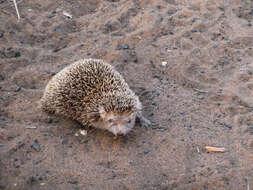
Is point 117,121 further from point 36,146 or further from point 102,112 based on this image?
point 36,146

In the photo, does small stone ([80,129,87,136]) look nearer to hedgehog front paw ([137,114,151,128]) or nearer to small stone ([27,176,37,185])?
hedgehog front paw ([137,114,151,128])

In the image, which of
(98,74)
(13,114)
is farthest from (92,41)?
(13,114)

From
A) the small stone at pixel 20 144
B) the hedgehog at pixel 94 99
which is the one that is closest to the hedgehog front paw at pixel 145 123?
the hedgehog at pixel 94 99

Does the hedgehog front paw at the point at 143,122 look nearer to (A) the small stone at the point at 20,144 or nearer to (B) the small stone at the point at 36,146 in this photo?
(B) the small stone at the point at 36,146

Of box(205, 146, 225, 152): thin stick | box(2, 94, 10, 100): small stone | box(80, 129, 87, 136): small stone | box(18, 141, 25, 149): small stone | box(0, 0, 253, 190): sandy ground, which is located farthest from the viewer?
box(2, 94, 10, 100): small stone

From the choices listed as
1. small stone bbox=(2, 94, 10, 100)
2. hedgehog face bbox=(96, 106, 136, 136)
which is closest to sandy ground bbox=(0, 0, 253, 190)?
small stone bbox=(2, 94, 10, 100)

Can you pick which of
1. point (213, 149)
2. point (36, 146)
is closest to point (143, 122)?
point (213, 149)

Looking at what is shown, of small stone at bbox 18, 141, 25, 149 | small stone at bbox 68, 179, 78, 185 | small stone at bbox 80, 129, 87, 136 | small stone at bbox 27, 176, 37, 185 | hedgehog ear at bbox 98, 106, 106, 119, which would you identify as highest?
hedgehog ear at bbox 98, 106, 106, 119

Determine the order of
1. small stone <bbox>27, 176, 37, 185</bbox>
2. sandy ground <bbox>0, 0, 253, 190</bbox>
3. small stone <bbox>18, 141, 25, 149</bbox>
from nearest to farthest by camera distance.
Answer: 1. small stone <bbox>27, 176, 37, 185</bbox>
2. sandy ground <bbox>0, 0, 253, 190</bbox>
3. small stone <bbox>18, 141, 25, 149</bbox>
